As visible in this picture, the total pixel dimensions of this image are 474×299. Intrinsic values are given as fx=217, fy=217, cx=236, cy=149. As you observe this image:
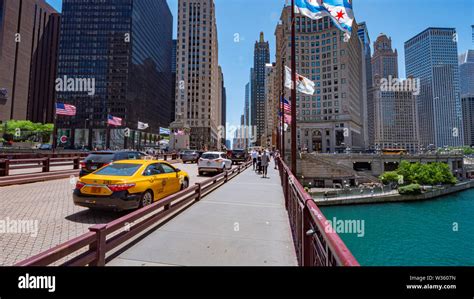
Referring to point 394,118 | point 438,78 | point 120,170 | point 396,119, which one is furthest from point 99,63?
point 438,78

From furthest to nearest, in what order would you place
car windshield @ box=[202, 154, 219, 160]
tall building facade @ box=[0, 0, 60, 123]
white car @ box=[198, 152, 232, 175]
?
1. tall building facade @ box=[0, 0, 60, 123]
2. car windshield @ box=[202, 154, 219, 160]
3. white car @ box=[198, 152, 232, 175]

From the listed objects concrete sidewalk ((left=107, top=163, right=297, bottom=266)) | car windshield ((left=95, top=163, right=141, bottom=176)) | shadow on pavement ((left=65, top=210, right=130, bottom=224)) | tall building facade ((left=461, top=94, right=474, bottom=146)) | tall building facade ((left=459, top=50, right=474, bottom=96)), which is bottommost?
concrete sidewalk ((left=107, top=163, right=297, bottom=266))

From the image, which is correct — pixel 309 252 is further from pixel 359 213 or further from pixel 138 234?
pixel 359 213

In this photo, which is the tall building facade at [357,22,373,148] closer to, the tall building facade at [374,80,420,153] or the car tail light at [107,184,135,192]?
the tall building facade at [374,80,420,153]

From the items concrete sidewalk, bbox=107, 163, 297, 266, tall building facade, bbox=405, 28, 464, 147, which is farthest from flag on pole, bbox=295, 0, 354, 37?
tall building facade, bbox=405, 28, 464, 147

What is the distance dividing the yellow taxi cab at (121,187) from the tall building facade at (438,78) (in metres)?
176

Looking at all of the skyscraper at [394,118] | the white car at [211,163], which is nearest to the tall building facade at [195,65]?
the white car at [211,163]

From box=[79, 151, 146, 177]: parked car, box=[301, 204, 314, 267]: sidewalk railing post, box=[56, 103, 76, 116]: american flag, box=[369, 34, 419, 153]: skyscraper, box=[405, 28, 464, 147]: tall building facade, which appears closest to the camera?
box=[301, 204, 314, 267]: sidewalk railing post

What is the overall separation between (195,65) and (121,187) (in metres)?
110

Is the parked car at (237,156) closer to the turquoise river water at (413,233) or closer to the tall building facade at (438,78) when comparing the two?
the turquoise river water at (413,233)

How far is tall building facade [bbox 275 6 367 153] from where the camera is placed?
83875 millimetres

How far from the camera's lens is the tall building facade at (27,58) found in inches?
3474
